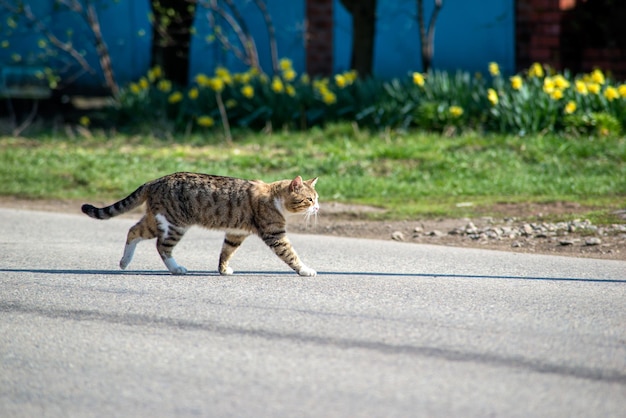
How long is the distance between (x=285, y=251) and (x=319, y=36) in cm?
1220

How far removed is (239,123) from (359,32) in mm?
3212

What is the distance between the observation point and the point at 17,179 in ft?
42.0

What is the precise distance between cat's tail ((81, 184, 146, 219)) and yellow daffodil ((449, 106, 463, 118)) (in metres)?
7.96

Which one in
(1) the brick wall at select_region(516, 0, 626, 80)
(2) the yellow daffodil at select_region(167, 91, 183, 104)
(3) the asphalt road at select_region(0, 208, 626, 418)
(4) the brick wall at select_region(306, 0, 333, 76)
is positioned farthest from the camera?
(4) the brick wall at select_region(306, 0, 333, 76)

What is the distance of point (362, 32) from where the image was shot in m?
17.5

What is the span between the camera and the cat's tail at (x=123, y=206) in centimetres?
749

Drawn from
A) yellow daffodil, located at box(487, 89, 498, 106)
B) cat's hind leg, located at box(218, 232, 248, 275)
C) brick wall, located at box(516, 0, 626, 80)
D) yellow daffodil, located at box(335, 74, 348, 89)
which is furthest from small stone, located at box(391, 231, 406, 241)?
brick wall, located at box(516, 0, 626, 80)

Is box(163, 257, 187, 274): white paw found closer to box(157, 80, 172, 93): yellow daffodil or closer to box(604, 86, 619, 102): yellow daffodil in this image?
box(604, 86, 619, 102): yellow daffodil

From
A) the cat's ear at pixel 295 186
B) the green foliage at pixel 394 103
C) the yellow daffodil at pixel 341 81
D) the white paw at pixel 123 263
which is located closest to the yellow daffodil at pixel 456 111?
the green foliage at pixel 394 103

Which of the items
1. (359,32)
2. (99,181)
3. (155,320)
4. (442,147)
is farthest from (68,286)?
(359,32)

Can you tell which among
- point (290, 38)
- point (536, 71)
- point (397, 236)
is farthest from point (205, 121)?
point (397, 236)

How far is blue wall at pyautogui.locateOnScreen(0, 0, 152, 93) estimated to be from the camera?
19781 mm

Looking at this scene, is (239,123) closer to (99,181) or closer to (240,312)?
(99,181)

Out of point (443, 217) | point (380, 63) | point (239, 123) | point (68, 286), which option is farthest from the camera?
point (380, 63)
